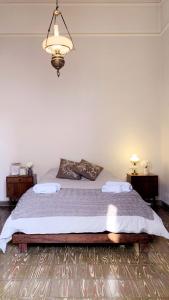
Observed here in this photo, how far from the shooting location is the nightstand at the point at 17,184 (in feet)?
17.9

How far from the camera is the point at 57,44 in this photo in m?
3.59

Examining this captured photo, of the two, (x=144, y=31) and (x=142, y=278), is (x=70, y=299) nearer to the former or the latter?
(x=142, y=278)

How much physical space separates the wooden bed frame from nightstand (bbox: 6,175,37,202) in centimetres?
224

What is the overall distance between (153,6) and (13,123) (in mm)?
3490

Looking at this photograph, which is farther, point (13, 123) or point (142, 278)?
point (13, 123)

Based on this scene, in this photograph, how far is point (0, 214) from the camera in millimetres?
Answer: 5074

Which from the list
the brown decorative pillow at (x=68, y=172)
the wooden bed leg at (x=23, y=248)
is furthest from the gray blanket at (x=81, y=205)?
the brown decorative pillow at (x=68, y=172)

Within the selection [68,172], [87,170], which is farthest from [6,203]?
[87,170]

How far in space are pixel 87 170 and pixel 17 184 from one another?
4.38 feet

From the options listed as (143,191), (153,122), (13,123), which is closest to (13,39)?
(13,123)

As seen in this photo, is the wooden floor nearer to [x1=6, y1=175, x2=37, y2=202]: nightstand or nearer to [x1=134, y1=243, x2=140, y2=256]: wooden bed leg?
[x1=134, y1=243, x2=140, y2=256]: wooden bed leg

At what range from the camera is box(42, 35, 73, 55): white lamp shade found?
11.7 feet

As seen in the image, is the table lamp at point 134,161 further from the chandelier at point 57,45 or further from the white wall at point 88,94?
the chandelier at point 57,45

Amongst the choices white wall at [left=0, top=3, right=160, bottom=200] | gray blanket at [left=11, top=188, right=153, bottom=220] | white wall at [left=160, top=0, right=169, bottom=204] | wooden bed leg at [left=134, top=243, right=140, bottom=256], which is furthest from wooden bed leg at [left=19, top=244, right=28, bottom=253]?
white wall at [left=160, top=0, right=169, bottom=204]
